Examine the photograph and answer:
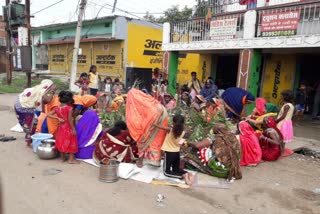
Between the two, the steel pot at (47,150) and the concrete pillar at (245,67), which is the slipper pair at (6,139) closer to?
the steel pot at (47,150)

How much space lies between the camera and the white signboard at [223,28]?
9828mm

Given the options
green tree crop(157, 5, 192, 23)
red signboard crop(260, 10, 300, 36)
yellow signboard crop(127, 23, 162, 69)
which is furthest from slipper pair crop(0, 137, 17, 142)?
green tree crop(157, 5, 192, 23)

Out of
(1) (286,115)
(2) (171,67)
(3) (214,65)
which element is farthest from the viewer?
(3) (214,65)

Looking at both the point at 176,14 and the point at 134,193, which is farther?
the point at 176,14

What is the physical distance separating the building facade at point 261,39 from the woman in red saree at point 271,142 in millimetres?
3528

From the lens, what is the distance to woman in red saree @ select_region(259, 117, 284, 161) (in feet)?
18.1

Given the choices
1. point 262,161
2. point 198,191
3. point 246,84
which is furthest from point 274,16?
point 198,191

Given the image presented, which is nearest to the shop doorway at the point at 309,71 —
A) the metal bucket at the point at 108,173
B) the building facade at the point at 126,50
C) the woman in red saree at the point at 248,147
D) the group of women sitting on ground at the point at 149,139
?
the building facade at the point at 126,50

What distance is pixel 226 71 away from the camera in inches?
563

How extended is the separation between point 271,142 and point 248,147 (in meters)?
0.56

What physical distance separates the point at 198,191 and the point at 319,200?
5.69ft

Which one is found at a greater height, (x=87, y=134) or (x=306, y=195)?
(x=87, y=134)

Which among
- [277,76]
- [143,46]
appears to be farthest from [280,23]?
[143,46]

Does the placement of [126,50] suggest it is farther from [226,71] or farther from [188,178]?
[188,178]
